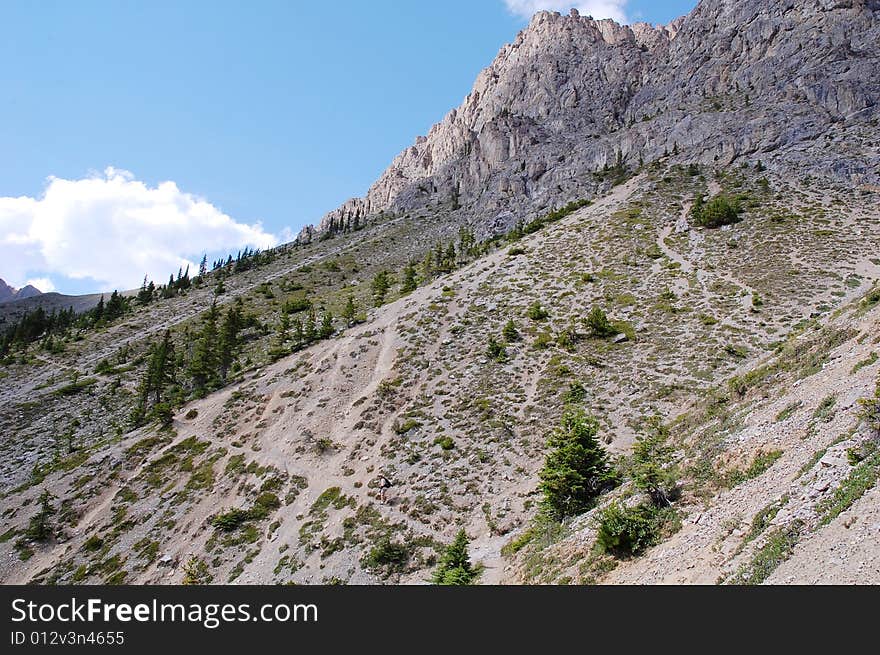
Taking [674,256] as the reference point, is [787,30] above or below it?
above

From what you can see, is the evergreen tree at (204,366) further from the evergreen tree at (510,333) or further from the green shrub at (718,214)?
the green shrub at (718,214)

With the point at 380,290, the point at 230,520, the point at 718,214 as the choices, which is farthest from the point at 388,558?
the point at 718,214

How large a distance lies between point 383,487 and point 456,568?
1338cm

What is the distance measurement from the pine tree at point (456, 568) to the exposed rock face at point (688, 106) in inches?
3568

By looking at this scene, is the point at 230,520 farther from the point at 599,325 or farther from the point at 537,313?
the point at 599,325

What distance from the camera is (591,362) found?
4512cm

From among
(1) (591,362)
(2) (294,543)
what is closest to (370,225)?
(1) (591,362)

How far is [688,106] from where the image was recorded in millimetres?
124500

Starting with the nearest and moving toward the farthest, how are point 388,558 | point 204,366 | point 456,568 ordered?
point 456,568
point 388,558
point 204,366

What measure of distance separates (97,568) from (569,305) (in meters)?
50.2

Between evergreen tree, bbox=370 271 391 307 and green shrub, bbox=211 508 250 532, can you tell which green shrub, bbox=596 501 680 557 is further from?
evergreen tree, bbox=370 271 391 307

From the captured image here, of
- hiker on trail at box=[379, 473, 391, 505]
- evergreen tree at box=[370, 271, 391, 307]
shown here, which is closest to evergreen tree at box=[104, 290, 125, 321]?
evergreen tree at box=[370, 271, 391, 307]
